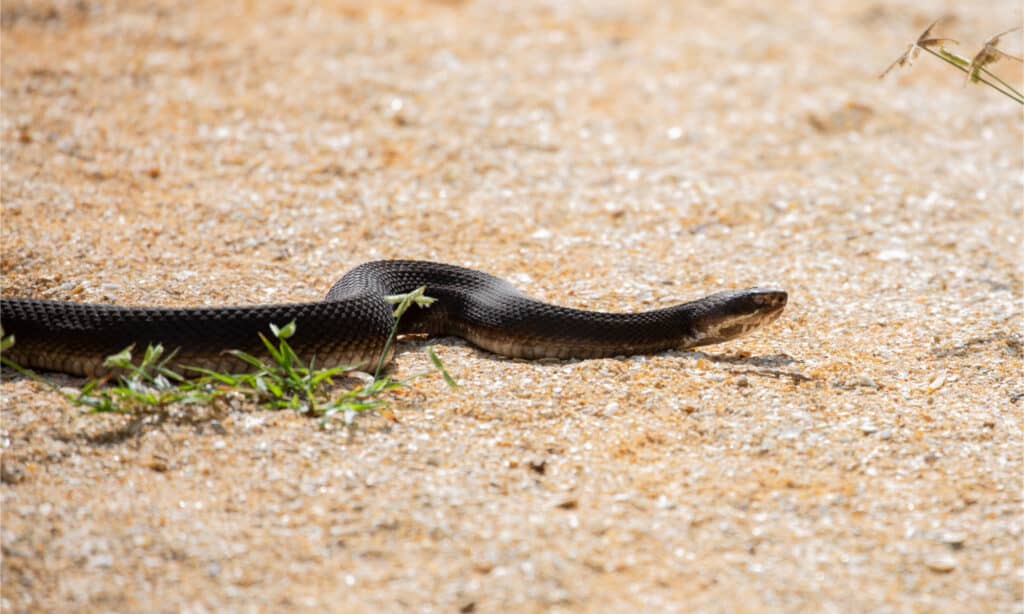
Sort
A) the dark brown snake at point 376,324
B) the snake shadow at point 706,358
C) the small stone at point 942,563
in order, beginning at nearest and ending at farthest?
the small stone at point 942,563 < the dark brown snake at point 376,324 < the snake shadow at point 706,358

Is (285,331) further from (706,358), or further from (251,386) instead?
(706,358)

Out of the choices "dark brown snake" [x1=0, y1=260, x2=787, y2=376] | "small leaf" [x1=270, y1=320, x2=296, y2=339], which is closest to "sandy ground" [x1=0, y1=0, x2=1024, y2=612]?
"dark brown snake" [x1=0, y1=260, x2=787, y2=376]

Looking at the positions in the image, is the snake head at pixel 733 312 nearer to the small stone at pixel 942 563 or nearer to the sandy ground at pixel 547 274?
the sandy ground at pixel 547 274

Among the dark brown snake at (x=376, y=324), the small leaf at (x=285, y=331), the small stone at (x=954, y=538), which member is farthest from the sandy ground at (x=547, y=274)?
the small leaf at (x=285, y=331)

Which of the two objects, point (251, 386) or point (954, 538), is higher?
point (954, 538)

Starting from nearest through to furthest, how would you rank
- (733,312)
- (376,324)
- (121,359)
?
(121,359) < (376,324) < (733,312)

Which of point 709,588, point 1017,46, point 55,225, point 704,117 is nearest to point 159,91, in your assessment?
point 55,225

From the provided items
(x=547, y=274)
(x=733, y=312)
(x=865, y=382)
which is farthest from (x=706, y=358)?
(x=547, y=274)

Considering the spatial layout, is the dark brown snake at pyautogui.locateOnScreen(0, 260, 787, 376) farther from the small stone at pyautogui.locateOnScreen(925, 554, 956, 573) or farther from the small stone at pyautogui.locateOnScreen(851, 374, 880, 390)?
the small stone at pyautogui.locateOnScreen(925, 554, 956, 573)
